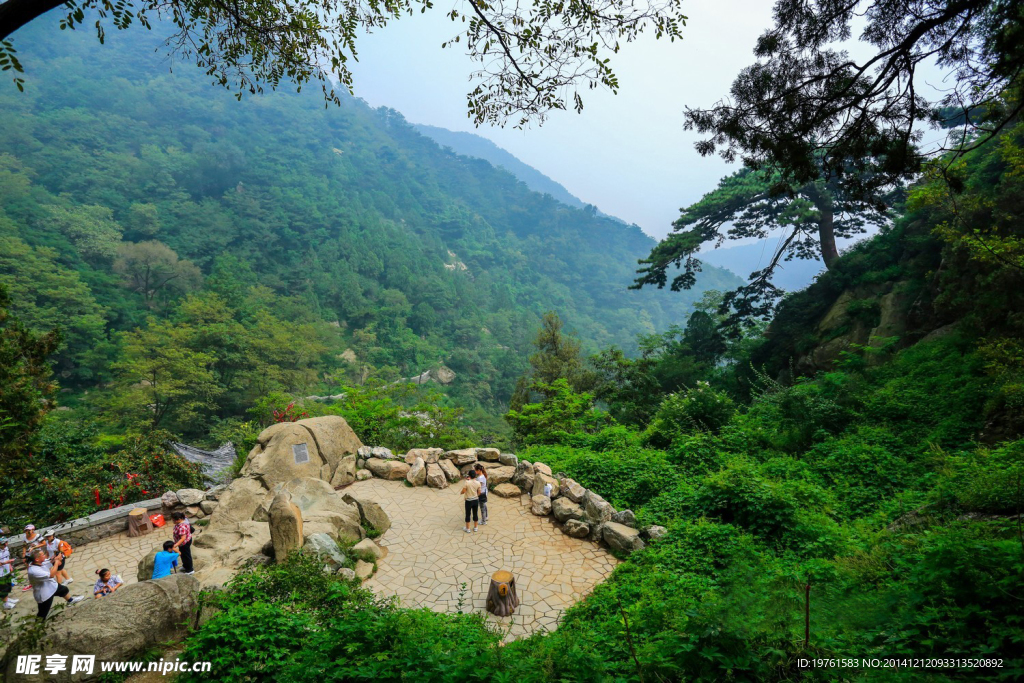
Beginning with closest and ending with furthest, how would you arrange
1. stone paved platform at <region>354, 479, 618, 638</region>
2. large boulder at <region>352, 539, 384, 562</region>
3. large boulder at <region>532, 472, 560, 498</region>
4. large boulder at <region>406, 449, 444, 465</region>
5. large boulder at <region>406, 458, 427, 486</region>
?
1. stone paved platform at <region>354, 479, 618, 638</region>
2. large boulder at <region>352, 539, 384, 562</region>
3. large boulder at <region>532, 472, 560, 498</region>
4. large boulder at <region>406, 458, 427, 486</region>
5. large boulder at <region>406, 449, 444, 465</region>

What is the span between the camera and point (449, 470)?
998cm

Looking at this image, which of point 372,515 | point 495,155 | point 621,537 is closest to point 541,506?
point 621,537

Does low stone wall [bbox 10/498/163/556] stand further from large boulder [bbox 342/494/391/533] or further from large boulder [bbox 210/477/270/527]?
large boulder [bbox 342/494/391/533]

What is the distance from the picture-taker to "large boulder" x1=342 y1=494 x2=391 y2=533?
771 centimetres

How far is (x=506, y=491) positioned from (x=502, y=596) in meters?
3.46

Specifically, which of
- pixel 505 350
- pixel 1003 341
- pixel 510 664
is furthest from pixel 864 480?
pixel 505 350

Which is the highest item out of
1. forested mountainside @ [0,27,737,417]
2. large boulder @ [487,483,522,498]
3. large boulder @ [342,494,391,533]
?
forested mountainside @ [0,27,737,417]

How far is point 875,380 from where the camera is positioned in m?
10.7

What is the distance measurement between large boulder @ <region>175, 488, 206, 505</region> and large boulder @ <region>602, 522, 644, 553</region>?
8.74m

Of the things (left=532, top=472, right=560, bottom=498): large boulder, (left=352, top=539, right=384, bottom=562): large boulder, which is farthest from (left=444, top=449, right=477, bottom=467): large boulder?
(left=352, top=539, right=384, bottom=562): large boulder

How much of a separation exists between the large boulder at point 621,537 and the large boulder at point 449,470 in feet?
13.0

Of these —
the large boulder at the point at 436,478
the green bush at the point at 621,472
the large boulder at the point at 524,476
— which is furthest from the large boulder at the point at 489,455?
the large boulder at the point at 436,478

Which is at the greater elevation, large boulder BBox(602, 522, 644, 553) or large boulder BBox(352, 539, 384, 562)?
large boulder BBox(352, 539, 384, 562)

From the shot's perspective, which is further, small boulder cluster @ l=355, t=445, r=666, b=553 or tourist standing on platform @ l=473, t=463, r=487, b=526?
tourist standing on platform @ l=473, t=463, r=487, b=526
